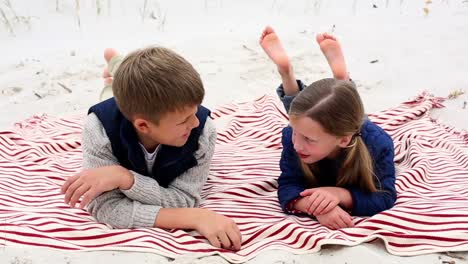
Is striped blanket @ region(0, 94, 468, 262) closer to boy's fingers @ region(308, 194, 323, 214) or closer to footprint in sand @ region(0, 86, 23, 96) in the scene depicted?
boy's fingers @ region(308, 194, 323, 214)

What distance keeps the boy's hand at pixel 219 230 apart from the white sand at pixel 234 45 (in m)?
2.02

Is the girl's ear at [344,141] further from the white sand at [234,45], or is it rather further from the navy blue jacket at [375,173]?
the white sand at [234,45]

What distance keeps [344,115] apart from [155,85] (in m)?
0.74

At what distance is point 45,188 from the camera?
9.12 feet

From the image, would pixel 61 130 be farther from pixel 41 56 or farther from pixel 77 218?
pixel 41 56

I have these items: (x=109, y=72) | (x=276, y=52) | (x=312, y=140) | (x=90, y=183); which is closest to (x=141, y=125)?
(x=90, y=183)

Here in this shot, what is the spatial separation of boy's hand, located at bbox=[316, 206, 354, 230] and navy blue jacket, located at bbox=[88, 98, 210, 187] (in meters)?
0.58

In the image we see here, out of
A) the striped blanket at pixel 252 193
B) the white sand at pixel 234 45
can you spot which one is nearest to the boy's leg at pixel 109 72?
the striped blanket at pixel 252 193

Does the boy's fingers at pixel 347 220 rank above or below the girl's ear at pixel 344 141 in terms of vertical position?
below

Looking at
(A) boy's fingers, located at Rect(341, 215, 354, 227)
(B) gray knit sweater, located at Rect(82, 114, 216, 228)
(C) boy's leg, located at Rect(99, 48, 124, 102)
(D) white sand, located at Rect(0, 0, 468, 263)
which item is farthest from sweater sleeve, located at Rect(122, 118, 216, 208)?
(D) white sand, located at Rect(0, 0, 468, 263)

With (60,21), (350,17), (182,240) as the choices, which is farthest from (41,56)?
(182,240)

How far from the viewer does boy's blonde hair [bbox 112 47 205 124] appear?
206 centimetres

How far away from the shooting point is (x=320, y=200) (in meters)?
2.29

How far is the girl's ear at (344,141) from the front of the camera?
7.55 feet
